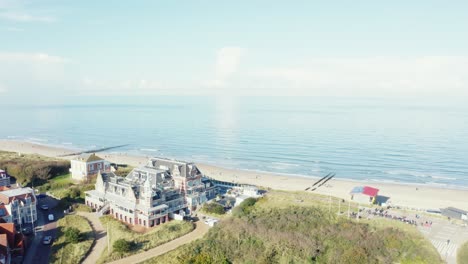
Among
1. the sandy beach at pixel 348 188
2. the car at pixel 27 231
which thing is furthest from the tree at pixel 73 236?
the sandy beach at pixel 348 188

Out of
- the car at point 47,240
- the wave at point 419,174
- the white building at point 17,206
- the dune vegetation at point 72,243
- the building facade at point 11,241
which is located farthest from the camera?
the wave at point 419,174

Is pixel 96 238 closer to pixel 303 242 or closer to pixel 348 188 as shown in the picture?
pixel 303 242

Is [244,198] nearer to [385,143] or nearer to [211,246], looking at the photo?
[211,246]

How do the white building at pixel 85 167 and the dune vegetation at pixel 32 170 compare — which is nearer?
the dune vegetation at pixel 32 170

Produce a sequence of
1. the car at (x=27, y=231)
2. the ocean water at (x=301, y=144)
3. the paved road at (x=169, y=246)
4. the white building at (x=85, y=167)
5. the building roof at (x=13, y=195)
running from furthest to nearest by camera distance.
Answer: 1. the ocean water at (x=301, y=144)
2. the white building at (x=85, y=167)
3. the building roof at (x=13, y=195)
4. the car at (x=27, y=231)
5. the paved road at (x=169, y=246)

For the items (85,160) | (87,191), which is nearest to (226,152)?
(85,160)

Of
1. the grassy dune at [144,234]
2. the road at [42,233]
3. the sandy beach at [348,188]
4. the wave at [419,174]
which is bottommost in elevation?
the road at [42,233]

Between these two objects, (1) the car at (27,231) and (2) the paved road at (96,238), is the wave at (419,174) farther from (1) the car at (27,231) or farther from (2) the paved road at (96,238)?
(1) the car at (27,231)
